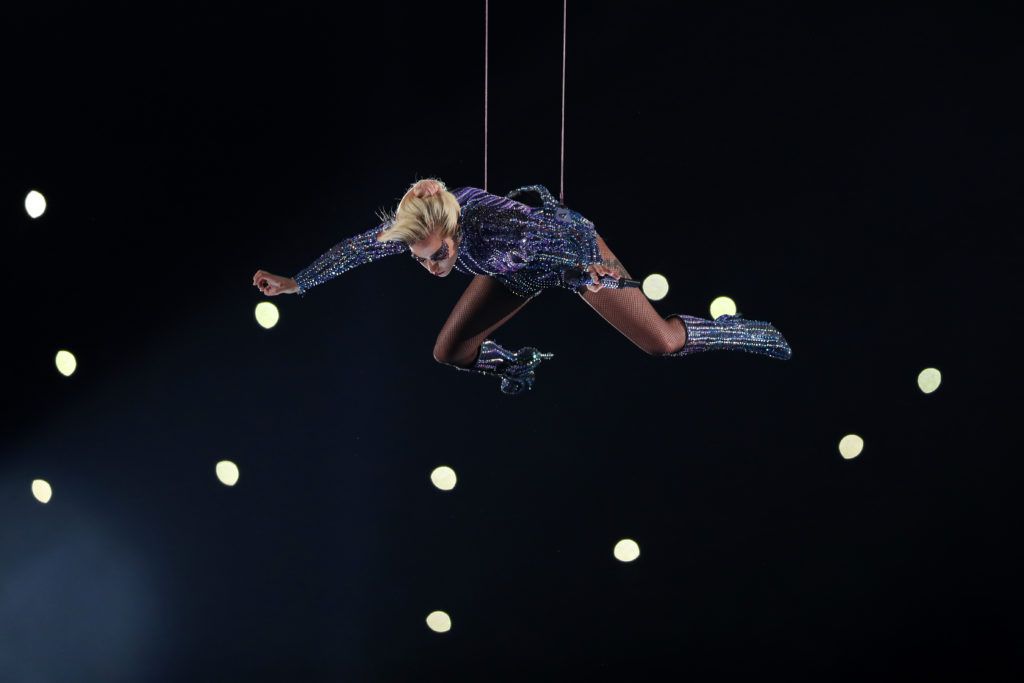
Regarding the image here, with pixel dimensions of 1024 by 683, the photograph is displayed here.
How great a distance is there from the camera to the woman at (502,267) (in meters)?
2.36

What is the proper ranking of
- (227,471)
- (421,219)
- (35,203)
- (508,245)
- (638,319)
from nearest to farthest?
(421,219) → (508,245) → (638,319) → (35,203) → (227,471)

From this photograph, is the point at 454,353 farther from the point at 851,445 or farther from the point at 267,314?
the point at 851,445

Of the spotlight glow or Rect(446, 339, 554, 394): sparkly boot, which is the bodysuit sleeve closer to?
Rect(446, 339, 554, 394): sparkly boot

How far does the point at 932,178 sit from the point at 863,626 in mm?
1483

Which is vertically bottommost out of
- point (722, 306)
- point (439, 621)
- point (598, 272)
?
point (439, 621)

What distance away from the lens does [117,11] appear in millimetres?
3295

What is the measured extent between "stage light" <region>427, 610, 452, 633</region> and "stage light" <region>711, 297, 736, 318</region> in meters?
1.38

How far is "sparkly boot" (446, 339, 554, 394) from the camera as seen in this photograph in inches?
112

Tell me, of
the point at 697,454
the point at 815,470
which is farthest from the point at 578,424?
the point at 815,470

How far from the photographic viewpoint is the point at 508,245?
2.44 meters

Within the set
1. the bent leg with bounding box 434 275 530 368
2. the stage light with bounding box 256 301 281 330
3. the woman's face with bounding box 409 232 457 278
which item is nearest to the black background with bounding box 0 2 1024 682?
the stage light with bounding box 256 301 281 330

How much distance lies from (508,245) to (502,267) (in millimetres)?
64

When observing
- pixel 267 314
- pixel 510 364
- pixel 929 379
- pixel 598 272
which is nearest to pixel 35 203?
pixel 267 314

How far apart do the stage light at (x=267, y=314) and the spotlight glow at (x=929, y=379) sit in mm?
2016
